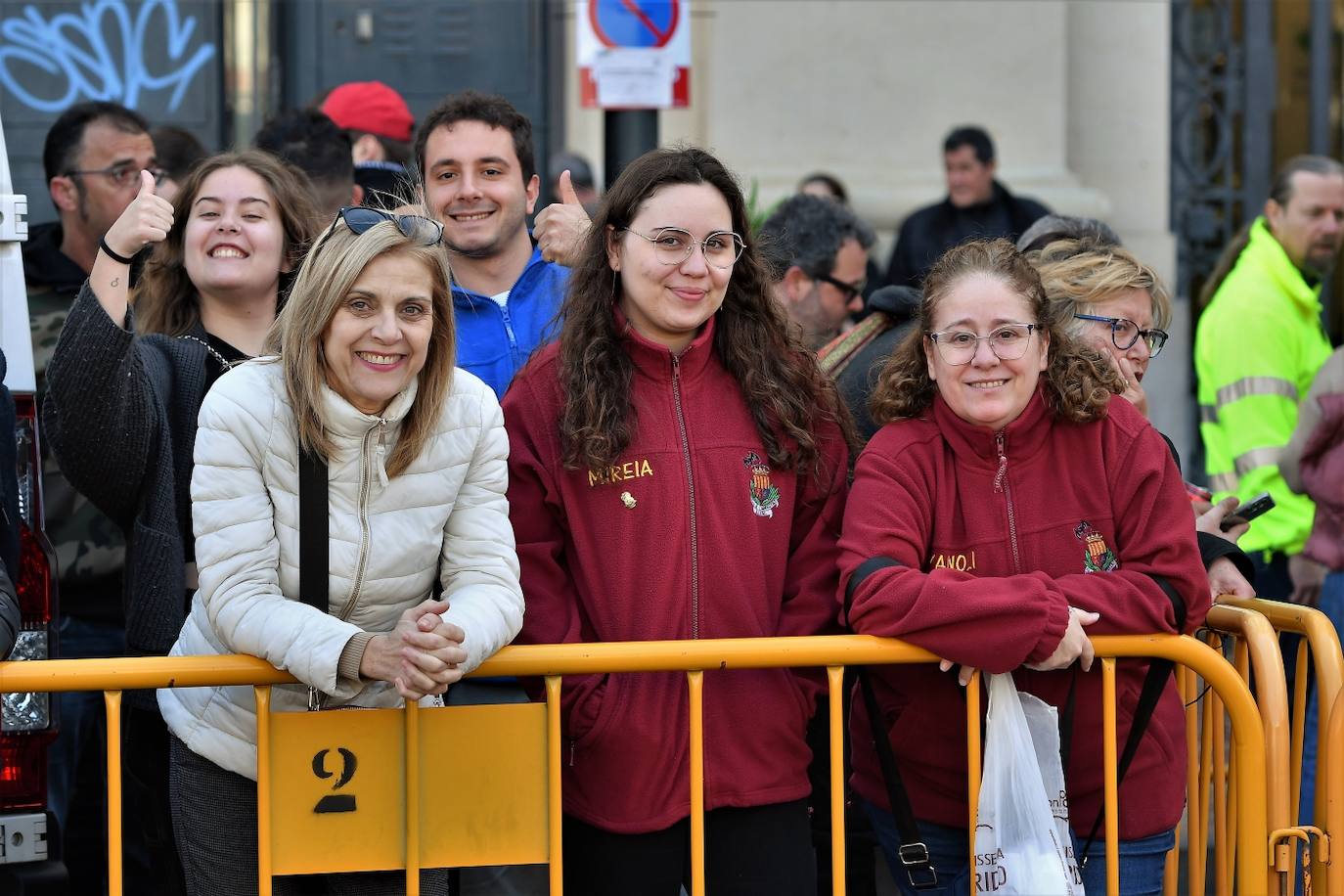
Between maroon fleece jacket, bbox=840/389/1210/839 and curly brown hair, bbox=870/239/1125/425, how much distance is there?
6 centimetres

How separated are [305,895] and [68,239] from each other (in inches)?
106

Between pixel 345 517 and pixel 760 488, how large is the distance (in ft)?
2.91

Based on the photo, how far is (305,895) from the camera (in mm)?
3473

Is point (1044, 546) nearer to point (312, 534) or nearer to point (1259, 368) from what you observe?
point (312, 534)

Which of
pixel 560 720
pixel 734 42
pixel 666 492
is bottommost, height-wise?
pixel 560 720

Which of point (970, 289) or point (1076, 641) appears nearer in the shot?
point (1076, 641)

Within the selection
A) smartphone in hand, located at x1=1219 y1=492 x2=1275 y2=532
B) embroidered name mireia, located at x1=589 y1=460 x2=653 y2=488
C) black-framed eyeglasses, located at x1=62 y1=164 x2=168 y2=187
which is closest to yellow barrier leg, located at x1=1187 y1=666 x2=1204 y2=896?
smartphone in hand, located at x1=1219 y1=492 x2=1275 y2=532

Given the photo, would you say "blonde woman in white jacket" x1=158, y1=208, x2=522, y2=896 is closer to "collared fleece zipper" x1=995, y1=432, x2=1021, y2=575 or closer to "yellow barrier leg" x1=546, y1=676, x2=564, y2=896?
"yellow barrier leg" x1=546, y1=676, x2=564, y2=896

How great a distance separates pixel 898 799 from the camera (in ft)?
11.5

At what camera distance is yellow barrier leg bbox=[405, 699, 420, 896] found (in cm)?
336

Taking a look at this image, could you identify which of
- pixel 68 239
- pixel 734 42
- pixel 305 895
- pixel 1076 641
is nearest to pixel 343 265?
pixel 305 895

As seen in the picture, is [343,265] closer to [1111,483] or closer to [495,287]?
[495,287]

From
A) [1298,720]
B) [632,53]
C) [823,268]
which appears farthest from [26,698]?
[632,53]

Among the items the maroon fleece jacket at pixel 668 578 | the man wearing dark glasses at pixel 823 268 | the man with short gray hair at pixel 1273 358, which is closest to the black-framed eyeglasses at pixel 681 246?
the maroon fleece jacket at pixel 668 578
